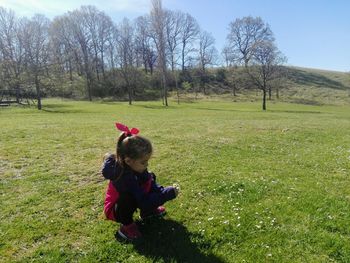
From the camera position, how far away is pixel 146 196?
4.83 metres

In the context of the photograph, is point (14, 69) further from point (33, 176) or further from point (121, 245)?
point (121, 245)

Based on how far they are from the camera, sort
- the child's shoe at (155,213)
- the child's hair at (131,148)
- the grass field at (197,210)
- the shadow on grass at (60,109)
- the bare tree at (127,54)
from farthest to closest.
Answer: the bare tree at (127,54), the shadow on grass at (60,109), the child's shoe at (155,213), the child's hair at (131,148), the grass field at (197,210)

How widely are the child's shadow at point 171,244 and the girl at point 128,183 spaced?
0.87ft

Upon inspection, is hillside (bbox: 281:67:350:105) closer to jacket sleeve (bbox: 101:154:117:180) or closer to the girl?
the girl

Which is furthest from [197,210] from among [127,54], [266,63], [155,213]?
[127,54]

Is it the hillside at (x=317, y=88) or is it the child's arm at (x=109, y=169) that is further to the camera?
the hillside at (x=317, y=88)

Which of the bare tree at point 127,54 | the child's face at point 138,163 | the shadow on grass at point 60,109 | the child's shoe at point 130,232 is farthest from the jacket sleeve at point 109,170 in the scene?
the bare tree at point 127,54

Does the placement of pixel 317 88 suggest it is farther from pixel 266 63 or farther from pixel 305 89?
pixel 266 63

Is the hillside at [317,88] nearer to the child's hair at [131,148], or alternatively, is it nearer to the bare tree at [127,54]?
the bare tree at [127,54]

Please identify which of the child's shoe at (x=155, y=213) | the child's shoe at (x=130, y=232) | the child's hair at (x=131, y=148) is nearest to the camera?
the child's hair at (x=131, y=148)

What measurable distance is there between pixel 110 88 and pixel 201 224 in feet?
255

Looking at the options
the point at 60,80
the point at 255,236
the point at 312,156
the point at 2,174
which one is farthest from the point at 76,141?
the point at 60,80

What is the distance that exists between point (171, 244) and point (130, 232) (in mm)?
686

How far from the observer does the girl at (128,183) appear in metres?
4.71
